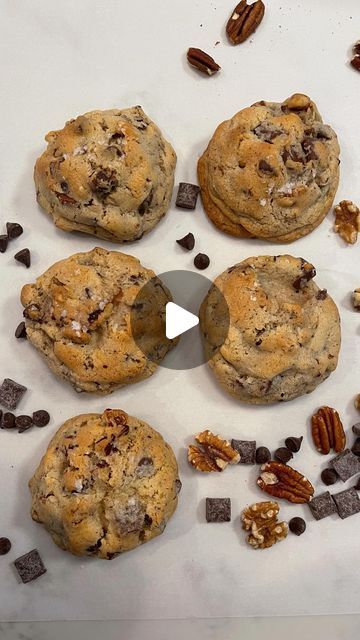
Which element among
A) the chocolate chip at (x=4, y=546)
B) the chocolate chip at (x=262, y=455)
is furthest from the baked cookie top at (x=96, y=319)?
Answer: the chocolate chip at (x=4, y=546)

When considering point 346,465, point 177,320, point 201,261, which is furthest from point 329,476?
point 201,261

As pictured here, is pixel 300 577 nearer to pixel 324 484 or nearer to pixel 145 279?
pixel 324 484

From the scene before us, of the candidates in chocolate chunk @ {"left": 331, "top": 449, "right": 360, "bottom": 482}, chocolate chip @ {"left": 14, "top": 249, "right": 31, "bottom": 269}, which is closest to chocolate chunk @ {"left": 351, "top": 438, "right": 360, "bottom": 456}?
chocolate chunk @ {"left": 331, "top": 449, "right": 360, "bottom": 482}

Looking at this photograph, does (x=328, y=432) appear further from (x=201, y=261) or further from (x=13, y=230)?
(x=13, y=230)

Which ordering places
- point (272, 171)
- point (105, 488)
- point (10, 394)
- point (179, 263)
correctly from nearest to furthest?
point (105, 488) → point (272, 171) → point (10, 394) → point (179, 263)

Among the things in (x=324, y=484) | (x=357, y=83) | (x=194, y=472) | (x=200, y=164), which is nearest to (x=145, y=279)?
(x=200, y=164)

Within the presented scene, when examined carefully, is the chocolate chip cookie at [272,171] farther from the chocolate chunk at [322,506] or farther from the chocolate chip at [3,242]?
the chocolate chunk at [322,506]
